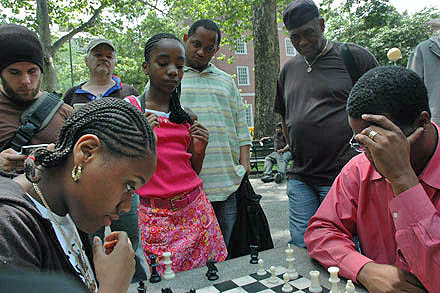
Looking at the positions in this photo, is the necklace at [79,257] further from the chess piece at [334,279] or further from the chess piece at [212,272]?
the chess piece at [334,279]

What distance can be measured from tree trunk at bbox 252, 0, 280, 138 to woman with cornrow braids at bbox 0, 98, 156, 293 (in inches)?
402

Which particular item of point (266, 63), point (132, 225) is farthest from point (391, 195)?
point (266, 63)

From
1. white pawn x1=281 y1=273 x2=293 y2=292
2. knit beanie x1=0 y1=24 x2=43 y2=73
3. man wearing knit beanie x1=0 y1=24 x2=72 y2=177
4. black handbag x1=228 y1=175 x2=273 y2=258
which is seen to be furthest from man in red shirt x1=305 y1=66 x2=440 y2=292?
knit beanie x1=0 y1=24 x2=43 y2=73

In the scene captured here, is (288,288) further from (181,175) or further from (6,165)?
(6,165)

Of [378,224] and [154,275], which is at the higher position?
[378,224]

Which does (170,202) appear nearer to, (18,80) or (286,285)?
(286,285)

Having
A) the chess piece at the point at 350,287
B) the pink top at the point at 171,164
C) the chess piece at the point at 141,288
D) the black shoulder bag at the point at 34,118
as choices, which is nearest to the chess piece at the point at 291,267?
the chess piece at the point at 350,287

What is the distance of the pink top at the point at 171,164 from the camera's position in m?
2.27

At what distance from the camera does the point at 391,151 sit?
1.53 m

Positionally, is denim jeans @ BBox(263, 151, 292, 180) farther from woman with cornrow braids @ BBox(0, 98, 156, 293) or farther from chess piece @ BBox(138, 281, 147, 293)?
woman with cornrow braids @ BBox(0, 98, 156, 293)

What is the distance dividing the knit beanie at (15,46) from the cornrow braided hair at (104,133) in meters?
1.19

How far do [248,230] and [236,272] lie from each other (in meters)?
1.03

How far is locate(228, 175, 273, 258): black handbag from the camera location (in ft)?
9.30

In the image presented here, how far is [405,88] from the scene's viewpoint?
5.25 feet
